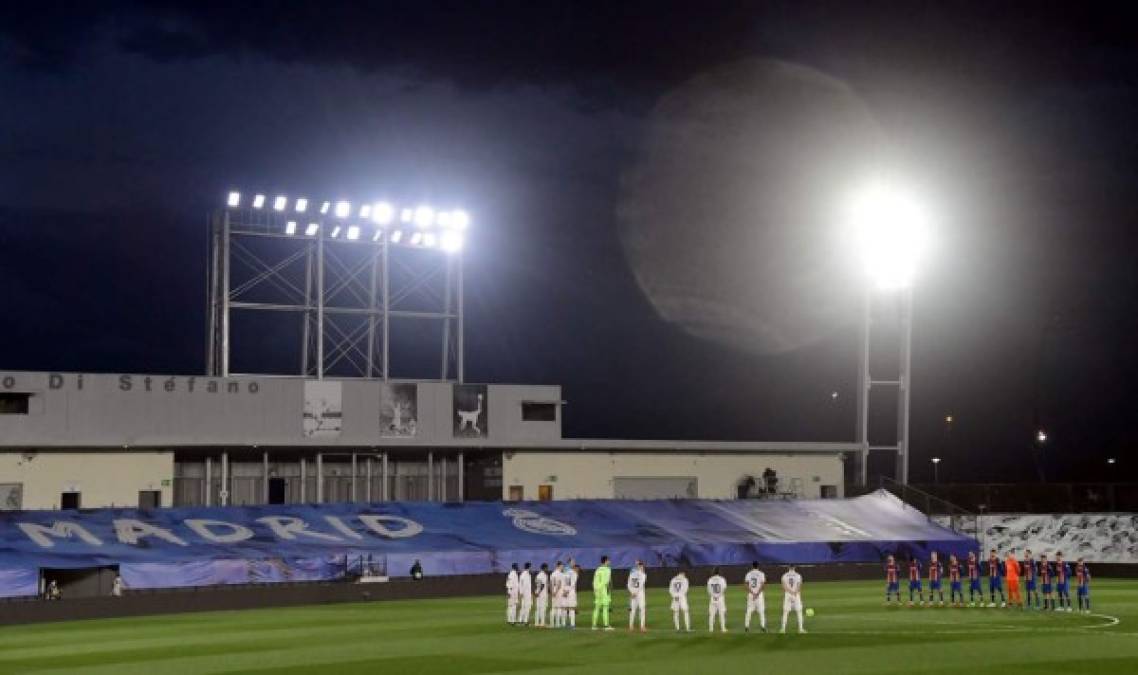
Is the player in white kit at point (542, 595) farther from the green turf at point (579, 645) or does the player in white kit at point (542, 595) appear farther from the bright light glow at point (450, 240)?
the bright light glow at point (450, 240)

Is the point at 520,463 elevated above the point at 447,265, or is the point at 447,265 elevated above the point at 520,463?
the point at 447,265

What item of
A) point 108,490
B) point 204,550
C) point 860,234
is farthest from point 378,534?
point 860,234

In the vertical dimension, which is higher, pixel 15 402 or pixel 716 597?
pixel 15 402

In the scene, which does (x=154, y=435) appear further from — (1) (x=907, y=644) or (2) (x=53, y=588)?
(1) (x=907, y=644)

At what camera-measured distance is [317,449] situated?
242 feet

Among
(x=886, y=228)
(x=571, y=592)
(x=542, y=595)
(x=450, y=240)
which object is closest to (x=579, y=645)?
→ (x=571, y=592)

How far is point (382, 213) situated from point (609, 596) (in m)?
37.7

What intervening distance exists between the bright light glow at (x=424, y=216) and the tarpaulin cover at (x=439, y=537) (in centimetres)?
1491

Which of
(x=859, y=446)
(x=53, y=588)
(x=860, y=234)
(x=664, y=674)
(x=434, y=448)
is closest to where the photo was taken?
(x=664, y=674)

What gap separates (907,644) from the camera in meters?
35.8

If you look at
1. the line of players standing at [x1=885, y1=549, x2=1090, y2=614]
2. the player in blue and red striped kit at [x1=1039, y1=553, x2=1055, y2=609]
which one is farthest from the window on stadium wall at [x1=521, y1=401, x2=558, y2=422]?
the player in blue and red striped kit at [x1=1039, y1=553, x2=1055, y2=609]

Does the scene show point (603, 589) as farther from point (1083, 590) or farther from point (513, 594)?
point (1083, 590)

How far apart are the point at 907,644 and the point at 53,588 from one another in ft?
107

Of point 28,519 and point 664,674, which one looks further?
point 28,519
